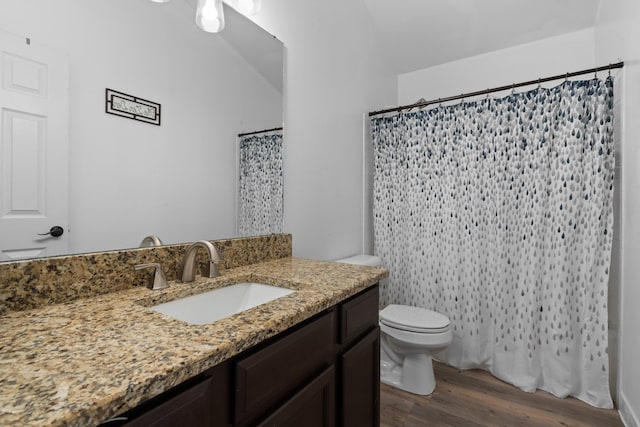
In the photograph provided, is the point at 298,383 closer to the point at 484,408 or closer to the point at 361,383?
the point at 361,383

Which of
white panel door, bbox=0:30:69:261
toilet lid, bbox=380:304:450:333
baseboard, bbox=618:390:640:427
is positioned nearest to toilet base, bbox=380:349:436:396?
toilet lid, bbox=380:304:450:333

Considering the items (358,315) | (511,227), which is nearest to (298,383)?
(358,315)

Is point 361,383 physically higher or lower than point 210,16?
lower

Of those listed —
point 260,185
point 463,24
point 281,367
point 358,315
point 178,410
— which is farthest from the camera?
point 463,24

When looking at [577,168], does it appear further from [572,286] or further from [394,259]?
[394,259]

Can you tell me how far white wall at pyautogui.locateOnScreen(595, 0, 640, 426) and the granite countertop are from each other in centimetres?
159

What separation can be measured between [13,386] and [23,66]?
2.59 feet

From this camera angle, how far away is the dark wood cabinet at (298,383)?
604mm

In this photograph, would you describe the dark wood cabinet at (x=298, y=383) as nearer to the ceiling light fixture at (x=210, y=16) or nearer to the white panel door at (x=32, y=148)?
the white panel door at (x=32, y=148)

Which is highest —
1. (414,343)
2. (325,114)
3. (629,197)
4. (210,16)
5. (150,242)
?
(210,16)

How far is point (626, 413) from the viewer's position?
165cm

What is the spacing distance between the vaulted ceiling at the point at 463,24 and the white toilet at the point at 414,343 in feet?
7.29

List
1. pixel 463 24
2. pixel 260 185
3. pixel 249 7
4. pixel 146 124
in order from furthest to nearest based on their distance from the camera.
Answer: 1. pixel 463 24
2. pixel 260 185
3. pixel 249 7
4. pixel 146 124

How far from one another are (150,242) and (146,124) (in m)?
0.41
